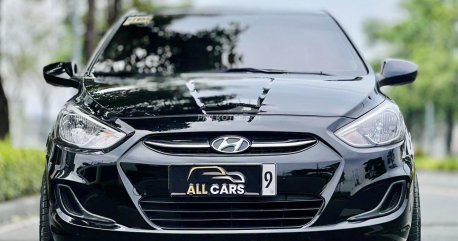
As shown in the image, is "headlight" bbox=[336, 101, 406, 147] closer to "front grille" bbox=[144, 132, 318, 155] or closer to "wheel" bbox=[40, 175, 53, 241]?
"front grille" bbox=[144, 132, 318, 155]

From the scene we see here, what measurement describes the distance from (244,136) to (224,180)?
0.21m

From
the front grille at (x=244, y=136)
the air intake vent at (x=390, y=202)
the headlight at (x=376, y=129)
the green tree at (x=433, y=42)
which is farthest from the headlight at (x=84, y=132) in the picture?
the green tree at (x=433, y=42)

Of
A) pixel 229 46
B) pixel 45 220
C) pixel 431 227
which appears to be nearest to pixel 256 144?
pixel 45 220

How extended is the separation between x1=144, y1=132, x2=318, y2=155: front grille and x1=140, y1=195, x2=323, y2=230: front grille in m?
0.19

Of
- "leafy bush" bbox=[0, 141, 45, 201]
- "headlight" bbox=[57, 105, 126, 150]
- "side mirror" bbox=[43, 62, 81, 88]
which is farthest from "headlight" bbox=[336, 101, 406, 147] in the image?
"leafy bush" bbox=[0, 141, 45, 201]

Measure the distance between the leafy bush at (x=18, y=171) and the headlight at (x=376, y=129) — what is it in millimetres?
5682

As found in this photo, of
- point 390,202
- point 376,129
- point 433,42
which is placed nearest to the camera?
point 390,202

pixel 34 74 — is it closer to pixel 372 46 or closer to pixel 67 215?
pixel 372 46

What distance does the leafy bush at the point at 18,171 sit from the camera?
28.5 ft

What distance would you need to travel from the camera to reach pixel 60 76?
14.6 feet

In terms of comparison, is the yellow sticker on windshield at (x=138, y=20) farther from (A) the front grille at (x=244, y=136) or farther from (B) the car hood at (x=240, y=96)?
(A) the front grille at (x=244, y=136)

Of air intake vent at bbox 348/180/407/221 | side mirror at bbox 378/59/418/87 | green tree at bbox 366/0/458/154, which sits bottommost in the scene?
green tree at bbox 366/0/458/154

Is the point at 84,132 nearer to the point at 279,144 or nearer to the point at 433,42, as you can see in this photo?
the point at 279,144

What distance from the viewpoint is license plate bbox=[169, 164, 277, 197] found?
3.28 meters
